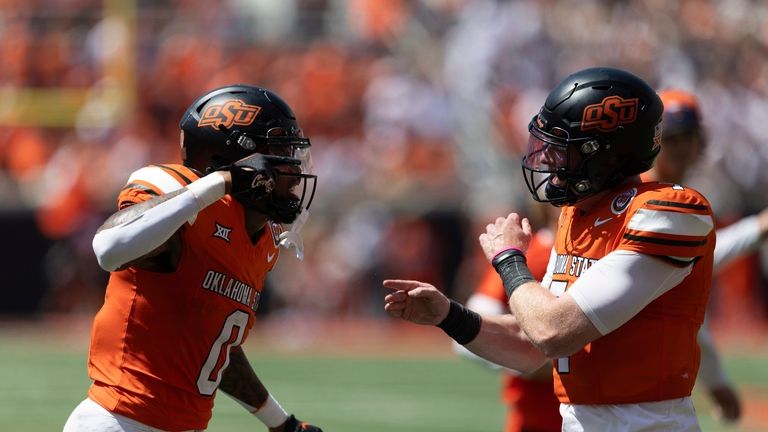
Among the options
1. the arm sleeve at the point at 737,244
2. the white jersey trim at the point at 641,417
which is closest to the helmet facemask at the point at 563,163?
the white jersey trim at the point at 641,417

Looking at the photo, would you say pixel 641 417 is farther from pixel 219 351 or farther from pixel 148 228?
pixel 148 228

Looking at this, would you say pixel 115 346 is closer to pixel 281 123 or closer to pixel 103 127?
pixel 281 123

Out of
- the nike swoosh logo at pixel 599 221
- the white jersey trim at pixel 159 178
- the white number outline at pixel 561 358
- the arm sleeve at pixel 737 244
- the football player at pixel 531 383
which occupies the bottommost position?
the football player at pixel 531 383

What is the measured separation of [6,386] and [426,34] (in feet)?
27.6

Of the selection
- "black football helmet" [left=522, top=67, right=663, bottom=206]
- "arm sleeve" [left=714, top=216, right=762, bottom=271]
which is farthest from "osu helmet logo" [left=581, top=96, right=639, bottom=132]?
"arm sleeve" [left=714, top=216, right=762, bottom=271]

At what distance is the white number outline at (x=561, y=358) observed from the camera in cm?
376

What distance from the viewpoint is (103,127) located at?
17031 mm

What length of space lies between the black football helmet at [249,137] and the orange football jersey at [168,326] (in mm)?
153

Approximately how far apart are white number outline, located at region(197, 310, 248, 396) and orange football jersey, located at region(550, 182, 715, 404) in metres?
1.04

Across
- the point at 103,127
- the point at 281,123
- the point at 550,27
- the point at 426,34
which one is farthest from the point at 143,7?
the point at 281,123

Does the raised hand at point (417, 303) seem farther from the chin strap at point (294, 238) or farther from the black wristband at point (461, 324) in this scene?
the chin strap at point (294, 238)

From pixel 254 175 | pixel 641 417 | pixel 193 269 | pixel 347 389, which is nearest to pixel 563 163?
pixel 641 417

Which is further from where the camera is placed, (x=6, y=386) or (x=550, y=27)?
(x=550, y=27)

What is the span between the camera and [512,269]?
12.4 feet
